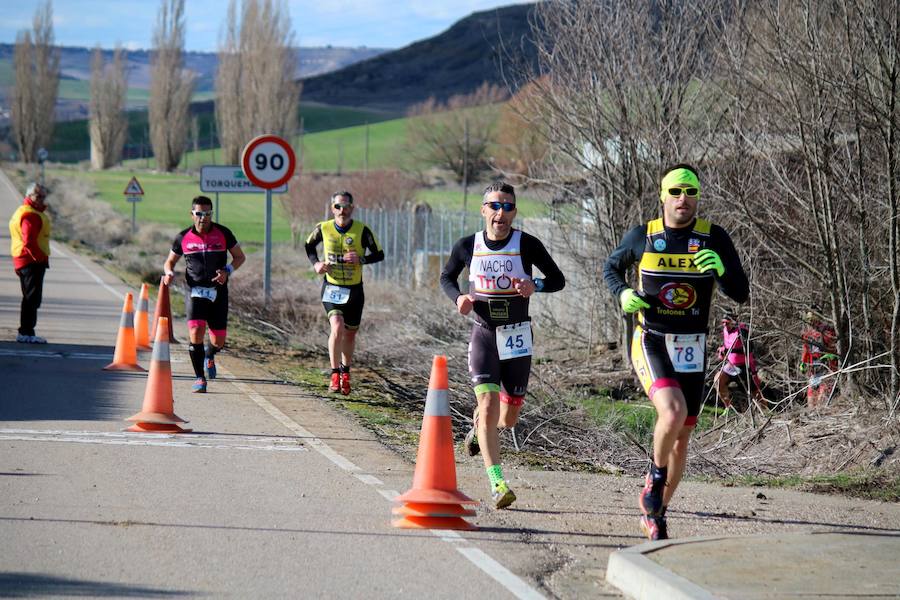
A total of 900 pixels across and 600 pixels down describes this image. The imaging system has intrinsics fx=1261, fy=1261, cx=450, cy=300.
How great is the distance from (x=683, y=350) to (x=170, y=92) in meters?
107

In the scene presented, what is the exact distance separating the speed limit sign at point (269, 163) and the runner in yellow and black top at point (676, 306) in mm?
10093

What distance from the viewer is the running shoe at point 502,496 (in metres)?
7.63

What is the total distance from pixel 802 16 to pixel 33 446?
7015 millimetres

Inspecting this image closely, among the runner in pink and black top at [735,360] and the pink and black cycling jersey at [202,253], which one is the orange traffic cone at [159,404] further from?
the runner in pink and black top at [735,360]

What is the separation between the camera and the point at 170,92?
109 metres

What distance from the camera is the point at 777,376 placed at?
14.2 m

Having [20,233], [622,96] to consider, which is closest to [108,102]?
[20,233]

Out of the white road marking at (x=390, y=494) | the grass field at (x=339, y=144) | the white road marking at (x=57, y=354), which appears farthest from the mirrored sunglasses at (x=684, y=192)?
the grass field at (x=339, y=144)

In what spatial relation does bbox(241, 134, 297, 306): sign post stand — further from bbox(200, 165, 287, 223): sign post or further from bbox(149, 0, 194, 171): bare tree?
bbox(149, 0, 194, 171): bare tree

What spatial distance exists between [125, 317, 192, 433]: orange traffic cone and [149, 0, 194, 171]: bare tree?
99.2 m

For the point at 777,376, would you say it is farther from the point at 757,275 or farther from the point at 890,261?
the point at 890,261

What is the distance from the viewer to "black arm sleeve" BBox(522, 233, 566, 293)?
8.30 meters

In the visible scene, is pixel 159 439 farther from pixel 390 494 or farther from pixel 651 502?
pixel 651 502

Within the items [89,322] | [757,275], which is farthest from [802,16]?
[89,322]
